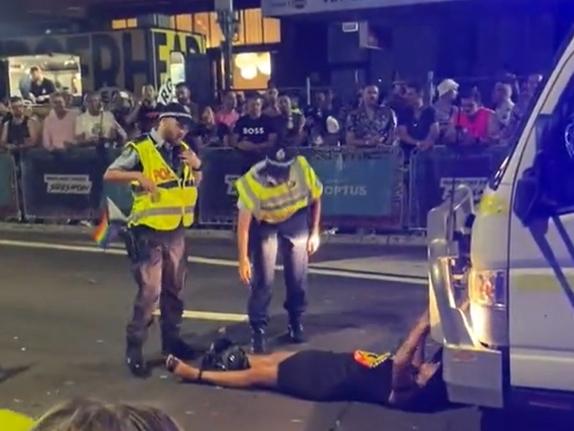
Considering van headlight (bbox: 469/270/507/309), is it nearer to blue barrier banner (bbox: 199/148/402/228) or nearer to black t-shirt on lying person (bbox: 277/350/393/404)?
black t-shirt on lying person (bbox: 277/350/393/404)

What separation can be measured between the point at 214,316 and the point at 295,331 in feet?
4.15

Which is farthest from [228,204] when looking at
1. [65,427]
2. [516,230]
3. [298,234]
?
[65,427]

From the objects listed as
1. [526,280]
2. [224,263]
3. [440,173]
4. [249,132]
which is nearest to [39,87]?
[249,132]

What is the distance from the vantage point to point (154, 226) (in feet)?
21.8

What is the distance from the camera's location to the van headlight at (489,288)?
4465mm

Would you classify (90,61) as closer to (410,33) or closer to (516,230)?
(410,33)

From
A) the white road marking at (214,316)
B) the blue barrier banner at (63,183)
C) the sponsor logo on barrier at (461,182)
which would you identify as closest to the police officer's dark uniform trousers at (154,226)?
the white road marking at (214,316)

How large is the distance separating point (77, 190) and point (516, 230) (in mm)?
10797

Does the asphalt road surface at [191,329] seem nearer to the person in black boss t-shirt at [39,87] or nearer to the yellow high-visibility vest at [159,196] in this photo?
the yellow high-visibility vest at [159,196]

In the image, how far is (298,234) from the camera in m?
7.29

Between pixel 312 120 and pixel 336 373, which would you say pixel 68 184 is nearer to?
pixel 312 120

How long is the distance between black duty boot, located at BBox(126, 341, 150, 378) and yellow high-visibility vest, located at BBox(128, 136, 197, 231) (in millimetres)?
859

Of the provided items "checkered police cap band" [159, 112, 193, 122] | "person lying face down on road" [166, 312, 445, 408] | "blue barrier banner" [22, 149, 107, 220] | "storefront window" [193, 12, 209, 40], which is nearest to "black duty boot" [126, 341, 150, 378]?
"person lying face down on road" [166, 312, 445, 408]

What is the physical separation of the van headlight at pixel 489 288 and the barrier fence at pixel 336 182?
20.7ft
